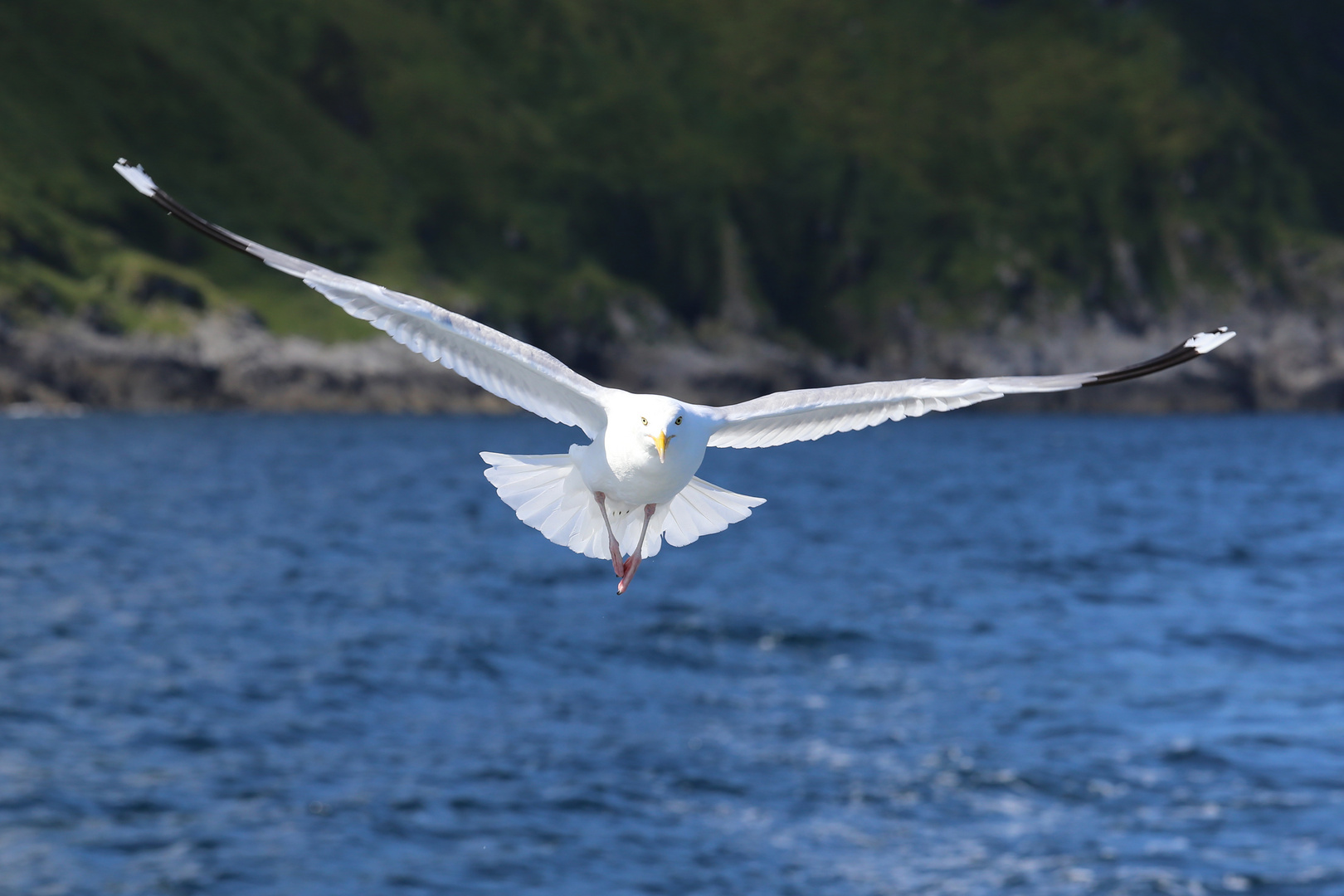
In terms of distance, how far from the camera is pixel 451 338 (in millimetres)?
11734

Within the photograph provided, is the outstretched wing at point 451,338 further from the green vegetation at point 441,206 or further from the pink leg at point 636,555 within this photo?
the green vegetation at point 441,206

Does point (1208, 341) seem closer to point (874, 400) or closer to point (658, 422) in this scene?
point (874, 400)

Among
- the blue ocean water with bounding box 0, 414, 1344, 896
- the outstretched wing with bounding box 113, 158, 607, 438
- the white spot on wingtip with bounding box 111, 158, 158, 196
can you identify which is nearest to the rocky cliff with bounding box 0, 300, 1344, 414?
the blue ocean water with bounding box 0, 414, 1344, 896

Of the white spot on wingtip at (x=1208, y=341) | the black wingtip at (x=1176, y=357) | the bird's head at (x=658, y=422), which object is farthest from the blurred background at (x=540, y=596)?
the white spot on wingtip at (x=1208, y=341)

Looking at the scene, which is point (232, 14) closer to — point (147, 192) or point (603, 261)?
point (603, 261)

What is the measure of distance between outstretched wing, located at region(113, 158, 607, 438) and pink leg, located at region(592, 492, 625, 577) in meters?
0.57

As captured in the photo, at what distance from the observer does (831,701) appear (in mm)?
34344

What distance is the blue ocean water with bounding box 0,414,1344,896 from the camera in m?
25.2

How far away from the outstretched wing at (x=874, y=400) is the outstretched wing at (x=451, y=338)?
1243 millimetres

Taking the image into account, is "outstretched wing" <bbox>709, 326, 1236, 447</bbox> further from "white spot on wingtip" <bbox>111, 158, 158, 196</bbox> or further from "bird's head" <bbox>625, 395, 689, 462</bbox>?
"white spot on wingtip" <bbox>111, 158, 158, 196</bbox>

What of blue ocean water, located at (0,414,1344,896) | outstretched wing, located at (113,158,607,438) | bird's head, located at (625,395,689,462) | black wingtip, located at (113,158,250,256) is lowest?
blue ocean water, located at (0,414,1344,896)

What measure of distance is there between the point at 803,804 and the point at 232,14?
185 metres

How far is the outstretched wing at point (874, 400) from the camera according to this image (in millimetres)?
10172

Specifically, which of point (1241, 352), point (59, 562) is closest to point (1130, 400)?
point (1241, 352)
